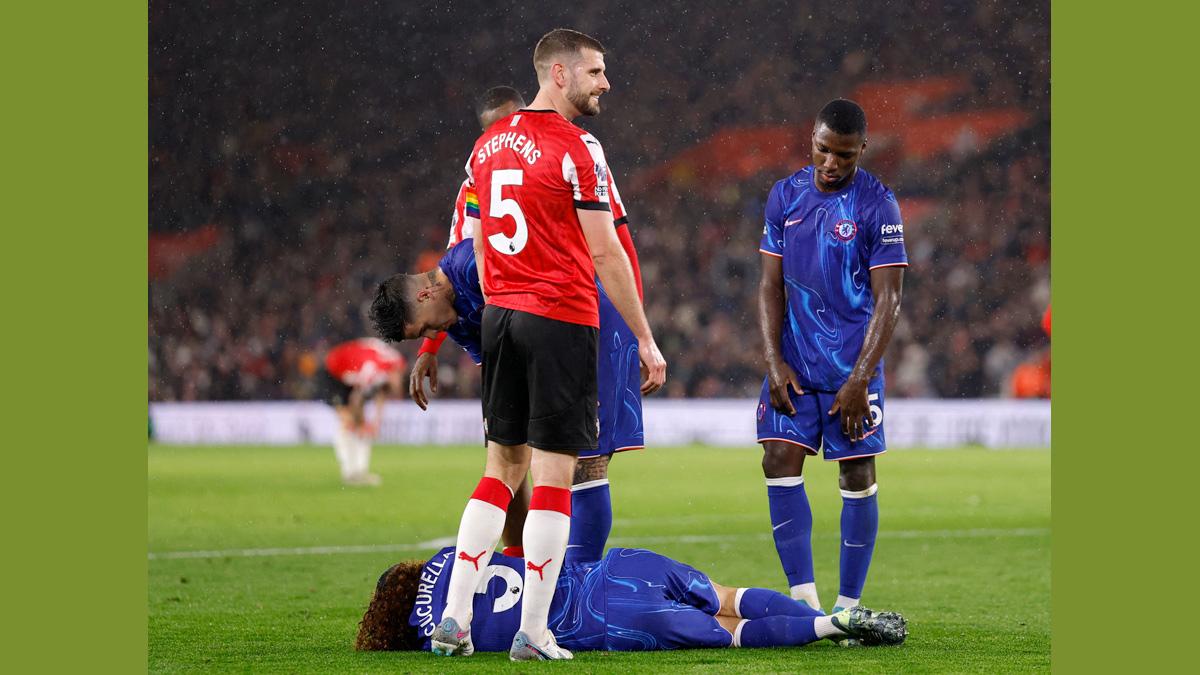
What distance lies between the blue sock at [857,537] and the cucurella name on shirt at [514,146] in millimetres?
1583

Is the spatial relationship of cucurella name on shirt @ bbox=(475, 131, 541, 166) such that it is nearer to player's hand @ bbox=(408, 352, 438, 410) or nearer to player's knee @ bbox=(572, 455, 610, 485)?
player's hand @ bbox=(408, 352, 438, 410)

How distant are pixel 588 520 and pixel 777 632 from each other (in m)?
0.79

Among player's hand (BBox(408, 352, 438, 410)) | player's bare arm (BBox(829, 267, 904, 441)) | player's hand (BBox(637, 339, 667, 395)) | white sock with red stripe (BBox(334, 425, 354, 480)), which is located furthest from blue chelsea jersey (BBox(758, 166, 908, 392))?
white sock with red stripe (BBox(334, 425, 354, 480))

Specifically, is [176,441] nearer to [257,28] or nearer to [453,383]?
[453,383]

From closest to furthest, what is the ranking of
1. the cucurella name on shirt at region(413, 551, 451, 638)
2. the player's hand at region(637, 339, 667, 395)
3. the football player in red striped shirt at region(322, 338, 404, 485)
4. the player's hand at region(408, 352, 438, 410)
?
1. the player's hand at region(637, 339, 667, 395)
2. the cucurella name on shirt at region(413, 551, 451, 638)
3. the player's hand at region(408, 352, 438, 410)
4. the football player in red striped shirt at region(322, 338, 404, 485)

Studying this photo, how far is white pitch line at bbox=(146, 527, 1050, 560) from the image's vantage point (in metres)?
7.31

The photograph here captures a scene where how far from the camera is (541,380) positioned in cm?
395

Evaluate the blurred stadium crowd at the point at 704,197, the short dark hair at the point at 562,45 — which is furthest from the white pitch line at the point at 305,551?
the blurred stadium crowd at the point at 704,197

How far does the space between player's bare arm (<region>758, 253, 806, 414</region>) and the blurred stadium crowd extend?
1223cm

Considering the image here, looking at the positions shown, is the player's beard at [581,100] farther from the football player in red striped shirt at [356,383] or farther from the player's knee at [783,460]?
the football player in red striped shirt at [356,383]

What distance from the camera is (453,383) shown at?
19609mm

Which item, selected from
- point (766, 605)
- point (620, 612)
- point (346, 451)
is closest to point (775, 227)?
point (766, 605)

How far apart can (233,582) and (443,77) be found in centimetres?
1070

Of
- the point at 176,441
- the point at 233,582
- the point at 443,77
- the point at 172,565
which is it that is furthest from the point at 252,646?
the point at 176,441
